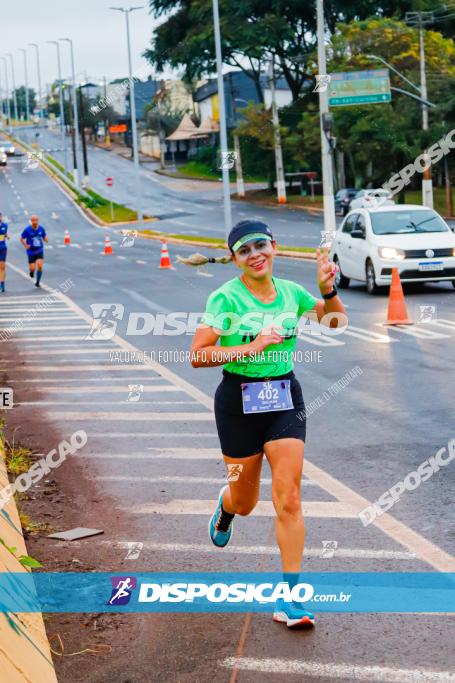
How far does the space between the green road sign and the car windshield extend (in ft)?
55.6

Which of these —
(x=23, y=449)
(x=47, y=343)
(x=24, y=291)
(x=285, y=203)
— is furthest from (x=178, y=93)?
(x=23, y=449)

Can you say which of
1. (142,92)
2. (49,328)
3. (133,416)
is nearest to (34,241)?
(49,328)

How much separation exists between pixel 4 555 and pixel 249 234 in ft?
6.70

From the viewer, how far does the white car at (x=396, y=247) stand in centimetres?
2344

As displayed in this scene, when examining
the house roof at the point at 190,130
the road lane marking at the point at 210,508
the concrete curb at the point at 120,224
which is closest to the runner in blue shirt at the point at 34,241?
the concrete curb at the point at 120,224

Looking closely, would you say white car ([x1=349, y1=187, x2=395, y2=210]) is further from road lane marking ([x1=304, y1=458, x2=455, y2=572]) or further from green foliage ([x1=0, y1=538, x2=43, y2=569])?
green foliage ([x1=0, y1=538, x2=43, y2=569])

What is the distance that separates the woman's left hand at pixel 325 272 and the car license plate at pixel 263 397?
0.54 metres

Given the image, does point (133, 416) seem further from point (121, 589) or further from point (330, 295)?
point (330, 295)

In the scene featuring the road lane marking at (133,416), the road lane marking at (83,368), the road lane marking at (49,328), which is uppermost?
the road lane marking at (133,416)

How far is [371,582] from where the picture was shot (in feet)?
21.3

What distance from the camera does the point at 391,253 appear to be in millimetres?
23547

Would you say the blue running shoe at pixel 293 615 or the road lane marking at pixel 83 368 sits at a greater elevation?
the blue running shoe at pixel 293 615

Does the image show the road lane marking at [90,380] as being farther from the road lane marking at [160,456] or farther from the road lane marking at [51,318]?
the road lane marking at [51,318]

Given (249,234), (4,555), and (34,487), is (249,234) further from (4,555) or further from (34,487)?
(34,487)
